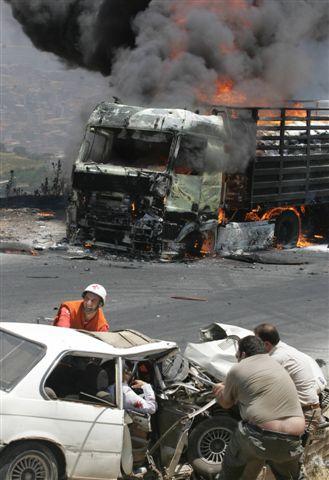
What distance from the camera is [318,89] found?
93.1 feet

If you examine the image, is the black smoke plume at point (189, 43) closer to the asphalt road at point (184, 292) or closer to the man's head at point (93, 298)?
the asphalt road at point (184, 292)

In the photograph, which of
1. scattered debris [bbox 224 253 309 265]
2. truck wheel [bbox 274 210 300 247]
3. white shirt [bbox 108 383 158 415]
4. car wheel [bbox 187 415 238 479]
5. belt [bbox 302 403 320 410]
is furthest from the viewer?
truck wheel [bbox 274 210 300 247]

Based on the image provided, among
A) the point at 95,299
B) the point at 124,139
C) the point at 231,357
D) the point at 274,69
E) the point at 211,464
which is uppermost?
the point at 274,69

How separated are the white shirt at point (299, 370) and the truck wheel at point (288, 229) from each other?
10.9 m

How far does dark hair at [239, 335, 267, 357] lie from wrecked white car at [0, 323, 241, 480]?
2.81ft

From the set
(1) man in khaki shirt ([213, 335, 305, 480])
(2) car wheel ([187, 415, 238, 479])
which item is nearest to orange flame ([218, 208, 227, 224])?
(2) car wheel ([187, 415, 238, 479])

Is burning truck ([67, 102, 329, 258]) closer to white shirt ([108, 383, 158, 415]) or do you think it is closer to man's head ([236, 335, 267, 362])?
white shirt ([108, 383, 158, 415])

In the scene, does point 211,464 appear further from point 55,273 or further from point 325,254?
point 325,254

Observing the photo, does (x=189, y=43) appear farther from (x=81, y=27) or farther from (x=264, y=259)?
(x=264, y=259)

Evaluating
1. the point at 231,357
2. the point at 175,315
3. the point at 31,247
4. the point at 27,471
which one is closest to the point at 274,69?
the point at 31,247

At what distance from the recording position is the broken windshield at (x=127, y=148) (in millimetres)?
14709

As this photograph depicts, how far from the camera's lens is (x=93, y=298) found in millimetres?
6410

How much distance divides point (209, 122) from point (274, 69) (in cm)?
719

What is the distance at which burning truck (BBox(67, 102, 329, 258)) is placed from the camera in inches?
563
